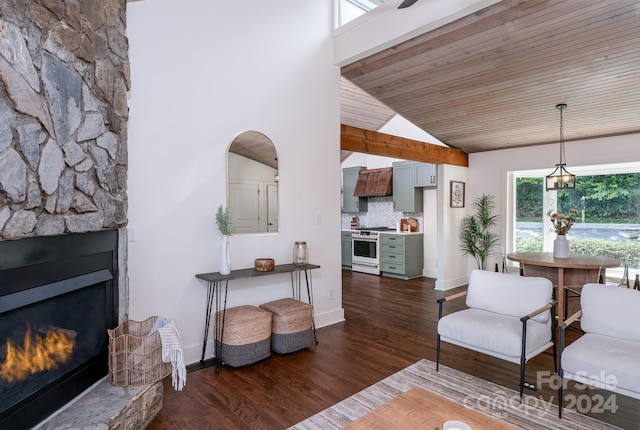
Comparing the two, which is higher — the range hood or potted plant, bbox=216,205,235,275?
the range hood

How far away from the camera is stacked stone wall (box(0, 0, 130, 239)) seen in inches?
65.6

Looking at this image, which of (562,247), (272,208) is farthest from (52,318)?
(562,247)

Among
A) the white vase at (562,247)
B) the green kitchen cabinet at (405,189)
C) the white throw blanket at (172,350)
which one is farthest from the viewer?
the green kitchen cabinet at (405,189)

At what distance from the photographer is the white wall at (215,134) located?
2.93m

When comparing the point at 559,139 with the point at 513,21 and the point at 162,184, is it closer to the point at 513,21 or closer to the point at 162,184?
the point at 513,21

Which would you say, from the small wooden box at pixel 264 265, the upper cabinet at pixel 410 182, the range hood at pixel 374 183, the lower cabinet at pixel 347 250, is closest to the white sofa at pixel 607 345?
the small wooden box at pixel 264 265

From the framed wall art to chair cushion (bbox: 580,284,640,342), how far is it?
3.66 meters

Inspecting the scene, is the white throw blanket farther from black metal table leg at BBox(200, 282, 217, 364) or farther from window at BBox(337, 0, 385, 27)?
window at BBox(337, 0, 385, 27)

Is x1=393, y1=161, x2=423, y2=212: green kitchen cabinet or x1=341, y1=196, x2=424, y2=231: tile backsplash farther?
x1=341, y1=196, x2=424, y2=231: tile backsplash

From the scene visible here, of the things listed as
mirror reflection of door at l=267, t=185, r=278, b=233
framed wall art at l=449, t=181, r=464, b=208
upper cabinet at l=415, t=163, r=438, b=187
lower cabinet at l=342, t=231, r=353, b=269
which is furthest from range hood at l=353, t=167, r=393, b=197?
mirror reflection of door at l=267, t=185, r=278, b=233

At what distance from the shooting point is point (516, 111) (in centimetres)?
472

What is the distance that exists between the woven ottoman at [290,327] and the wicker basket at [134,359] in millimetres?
1108

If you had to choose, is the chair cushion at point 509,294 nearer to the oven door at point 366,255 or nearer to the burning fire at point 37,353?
the burning fire at point 37,353

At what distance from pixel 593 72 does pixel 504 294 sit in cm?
251
